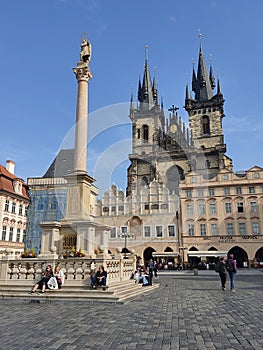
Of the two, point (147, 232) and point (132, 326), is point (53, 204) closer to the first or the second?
point (147, 232)

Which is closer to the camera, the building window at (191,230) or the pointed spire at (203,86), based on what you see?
the building window at (191,230)

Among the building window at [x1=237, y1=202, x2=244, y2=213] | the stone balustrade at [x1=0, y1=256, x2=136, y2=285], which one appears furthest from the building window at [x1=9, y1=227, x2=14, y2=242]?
the building window at [x1=237, y1=202, x2=244, y2=213]

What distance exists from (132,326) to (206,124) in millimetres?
56270

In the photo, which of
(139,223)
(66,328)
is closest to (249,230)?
(139,223)

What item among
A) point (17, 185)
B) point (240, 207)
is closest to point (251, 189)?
point (240, 207)

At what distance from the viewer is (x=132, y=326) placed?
5.96m

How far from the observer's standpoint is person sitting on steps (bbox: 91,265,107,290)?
9.64 meters

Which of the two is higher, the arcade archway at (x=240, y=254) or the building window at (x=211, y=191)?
Answer: the building window at (x=211, y=191)

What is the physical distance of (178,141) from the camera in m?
58.5

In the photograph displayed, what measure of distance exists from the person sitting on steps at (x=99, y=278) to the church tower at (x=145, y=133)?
40.0m

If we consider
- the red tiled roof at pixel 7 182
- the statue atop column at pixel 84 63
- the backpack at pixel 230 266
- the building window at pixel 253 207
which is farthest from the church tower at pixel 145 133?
the backpack at pixel 230 266

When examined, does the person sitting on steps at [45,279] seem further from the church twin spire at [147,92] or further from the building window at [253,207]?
the church twin spire at [147,92]

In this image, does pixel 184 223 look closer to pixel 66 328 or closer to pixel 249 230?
pixel 249 230

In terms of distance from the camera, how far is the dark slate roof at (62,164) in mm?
39062
